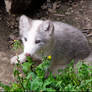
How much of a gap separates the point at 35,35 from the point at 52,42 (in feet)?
1.32

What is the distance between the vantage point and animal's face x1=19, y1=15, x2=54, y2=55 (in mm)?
2937

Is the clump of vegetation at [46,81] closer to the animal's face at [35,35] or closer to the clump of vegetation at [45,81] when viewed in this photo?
the clump of vegetation at [45,81]

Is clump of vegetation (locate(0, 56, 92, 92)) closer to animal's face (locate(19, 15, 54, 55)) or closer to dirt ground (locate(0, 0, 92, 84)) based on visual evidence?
animal's face (locate(19, 15, 54, 55))

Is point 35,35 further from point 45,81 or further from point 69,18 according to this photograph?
point 69,18

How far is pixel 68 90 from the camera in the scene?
90.2 inches

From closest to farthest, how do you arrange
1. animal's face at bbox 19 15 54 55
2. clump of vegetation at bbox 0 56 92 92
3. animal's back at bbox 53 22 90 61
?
1. clump of vegetation at bbox 0 56 92 92
2. animal's face at bbox 19 15 54 55
3. animal's back at bbox 53 22 90 61

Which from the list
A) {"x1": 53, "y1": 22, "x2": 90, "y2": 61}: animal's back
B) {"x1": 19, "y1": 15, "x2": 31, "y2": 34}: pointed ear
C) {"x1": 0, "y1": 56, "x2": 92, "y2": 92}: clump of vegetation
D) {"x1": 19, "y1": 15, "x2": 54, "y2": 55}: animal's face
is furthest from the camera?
{"x1": 53, "y1": 22, "x2": 90, "y2": 61}: animal's back

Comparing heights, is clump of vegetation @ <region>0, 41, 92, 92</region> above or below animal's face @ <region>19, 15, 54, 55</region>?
below

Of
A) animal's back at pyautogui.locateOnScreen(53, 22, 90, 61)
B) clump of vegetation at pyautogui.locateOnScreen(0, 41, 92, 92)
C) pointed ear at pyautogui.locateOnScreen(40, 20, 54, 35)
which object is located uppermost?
pointed ear at pyautogui.locateOnScreen(40, 20, 54, 35)

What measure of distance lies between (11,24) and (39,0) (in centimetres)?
103


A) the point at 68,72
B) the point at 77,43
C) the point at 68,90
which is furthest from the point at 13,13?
the point at 68,90

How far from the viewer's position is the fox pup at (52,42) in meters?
2.99

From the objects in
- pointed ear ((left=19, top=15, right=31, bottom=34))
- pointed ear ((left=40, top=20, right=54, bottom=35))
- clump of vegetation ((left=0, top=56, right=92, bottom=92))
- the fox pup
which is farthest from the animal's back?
clump of vegetation ((left=0, top=56, right=92, bottom=92))

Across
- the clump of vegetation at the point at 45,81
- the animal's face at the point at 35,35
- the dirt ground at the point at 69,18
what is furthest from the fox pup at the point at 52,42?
the dirt ground at the point at 69,18
